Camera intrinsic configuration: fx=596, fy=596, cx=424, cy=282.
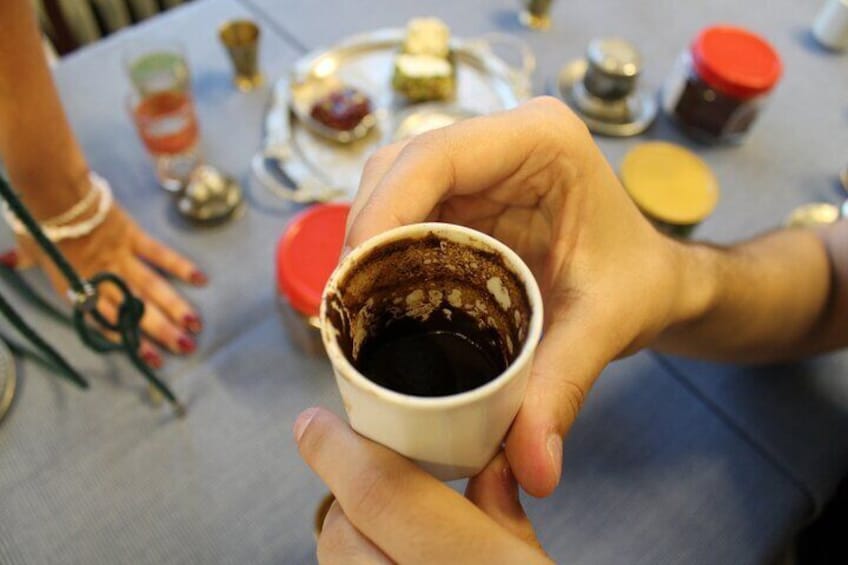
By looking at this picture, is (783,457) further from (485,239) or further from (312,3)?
(312,3)

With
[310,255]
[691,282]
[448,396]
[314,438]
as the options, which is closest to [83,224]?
[310,255]

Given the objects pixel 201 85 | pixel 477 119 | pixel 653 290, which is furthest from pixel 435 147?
pixel 201 85

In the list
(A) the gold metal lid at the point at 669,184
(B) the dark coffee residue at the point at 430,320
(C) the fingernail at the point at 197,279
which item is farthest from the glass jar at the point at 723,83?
(C) the fingernail at the point at 197,279

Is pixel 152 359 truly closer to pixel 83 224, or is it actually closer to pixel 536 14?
pixel 83 224

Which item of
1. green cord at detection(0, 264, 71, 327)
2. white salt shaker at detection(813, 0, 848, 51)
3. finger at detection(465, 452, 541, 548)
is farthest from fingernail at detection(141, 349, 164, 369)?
white salt shaker at detection(813, 0, 848, 51)

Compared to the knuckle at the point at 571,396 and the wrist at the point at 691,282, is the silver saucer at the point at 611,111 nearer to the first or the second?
the wrist at the point at 691,282

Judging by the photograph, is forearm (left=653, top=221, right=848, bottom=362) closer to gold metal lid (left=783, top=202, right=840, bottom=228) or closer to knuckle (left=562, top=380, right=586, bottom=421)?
gold metal lid (left=783, top=202, right=840, bottom=228)
